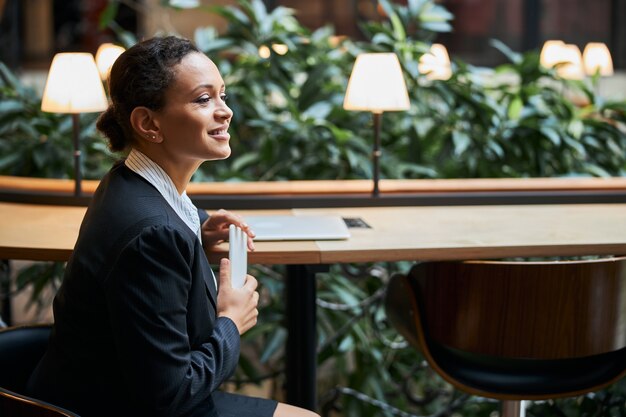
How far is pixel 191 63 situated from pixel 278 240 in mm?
593

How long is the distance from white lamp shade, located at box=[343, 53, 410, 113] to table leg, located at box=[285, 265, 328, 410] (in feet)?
1.88

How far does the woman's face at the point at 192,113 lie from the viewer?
160 centimetres

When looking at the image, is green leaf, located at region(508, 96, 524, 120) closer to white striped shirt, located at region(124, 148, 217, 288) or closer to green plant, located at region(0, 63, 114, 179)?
green plant, located at region(0, 63, 114, 179)

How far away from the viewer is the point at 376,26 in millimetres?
3480

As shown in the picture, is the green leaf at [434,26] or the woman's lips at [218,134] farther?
the green leaf at [434,26]

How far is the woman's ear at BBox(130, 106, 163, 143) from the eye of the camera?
5.19 ft

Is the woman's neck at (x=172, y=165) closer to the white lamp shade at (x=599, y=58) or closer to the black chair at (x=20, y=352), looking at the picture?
the black chair at (x=20, y=352)

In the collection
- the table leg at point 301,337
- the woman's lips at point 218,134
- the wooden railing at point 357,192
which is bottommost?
the table leg at point 301,337

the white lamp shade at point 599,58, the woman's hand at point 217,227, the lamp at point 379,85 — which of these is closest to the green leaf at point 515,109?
the lamp at point 379,85

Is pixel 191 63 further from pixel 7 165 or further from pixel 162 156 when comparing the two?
pixel 7 165

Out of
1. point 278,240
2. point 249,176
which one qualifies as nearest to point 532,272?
point 278,240

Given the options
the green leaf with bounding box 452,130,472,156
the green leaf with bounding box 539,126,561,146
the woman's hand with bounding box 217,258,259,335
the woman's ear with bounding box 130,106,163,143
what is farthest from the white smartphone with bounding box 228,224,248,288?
the green leaf with bounding box 539,126,561,146

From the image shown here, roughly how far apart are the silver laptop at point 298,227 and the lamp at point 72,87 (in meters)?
0.59

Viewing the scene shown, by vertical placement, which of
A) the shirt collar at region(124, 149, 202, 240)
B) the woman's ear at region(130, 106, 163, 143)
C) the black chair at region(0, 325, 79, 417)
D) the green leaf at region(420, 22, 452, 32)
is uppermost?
the green leaf at region(420, 22, 452, 32)
